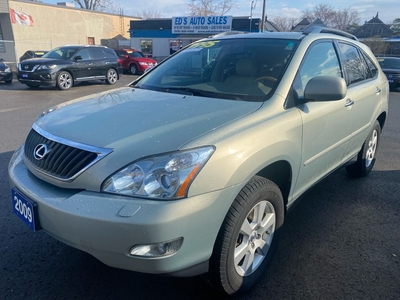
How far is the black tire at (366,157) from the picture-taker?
418 cm

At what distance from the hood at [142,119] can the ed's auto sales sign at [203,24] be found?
27622mm

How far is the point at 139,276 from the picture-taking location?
247 centimetres

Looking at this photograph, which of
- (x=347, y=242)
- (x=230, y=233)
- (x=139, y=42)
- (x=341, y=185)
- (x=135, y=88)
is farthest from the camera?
(x=139, y=42)

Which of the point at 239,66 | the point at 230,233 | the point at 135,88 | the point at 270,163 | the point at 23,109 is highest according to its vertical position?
the point at 239,66

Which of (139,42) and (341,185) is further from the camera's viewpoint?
(139,42)

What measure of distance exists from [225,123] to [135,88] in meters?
1.46

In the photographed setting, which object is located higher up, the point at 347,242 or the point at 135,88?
the point at 135,88

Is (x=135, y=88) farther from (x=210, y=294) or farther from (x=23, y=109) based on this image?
(x=23, y=109)

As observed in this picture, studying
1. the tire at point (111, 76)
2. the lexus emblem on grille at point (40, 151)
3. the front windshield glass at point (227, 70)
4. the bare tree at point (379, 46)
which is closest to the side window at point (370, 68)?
the front windshield glass at point (227, 70)

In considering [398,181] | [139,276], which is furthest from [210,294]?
[398,181]

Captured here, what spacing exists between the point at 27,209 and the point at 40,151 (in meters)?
0.39

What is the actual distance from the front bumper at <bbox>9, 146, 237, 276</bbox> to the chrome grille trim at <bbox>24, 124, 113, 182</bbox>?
0.12 m

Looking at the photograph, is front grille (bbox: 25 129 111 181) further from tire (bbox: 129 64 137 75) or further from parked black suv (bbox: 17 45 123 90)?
tire (bbox: 129 64 137 75)

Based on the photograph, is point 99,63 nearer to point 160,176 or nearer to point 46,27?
point 160,176
